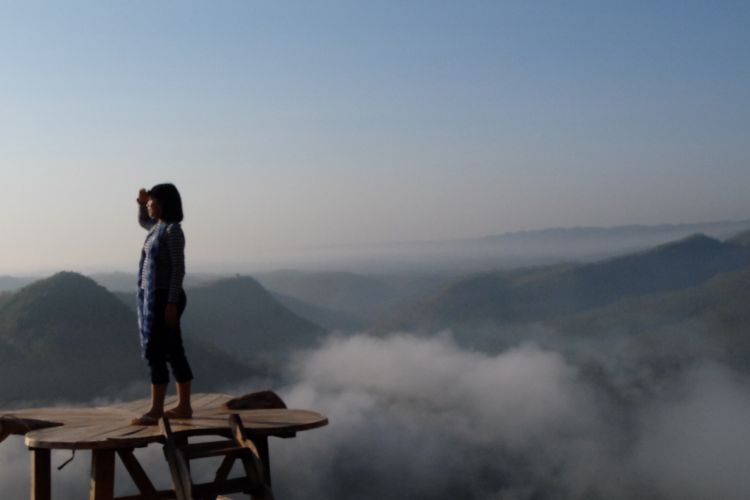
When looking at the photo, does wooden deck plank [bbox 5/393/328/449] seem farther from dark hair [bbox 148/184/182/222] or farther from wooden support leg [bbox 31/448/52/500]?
dark hair [bbox 148/184/182/222]

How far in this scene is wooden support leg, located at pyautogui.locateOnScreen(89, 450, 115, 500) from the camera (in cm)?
1162

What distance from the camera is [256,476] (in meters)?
11.0

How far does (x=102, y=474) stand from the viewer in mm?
11711

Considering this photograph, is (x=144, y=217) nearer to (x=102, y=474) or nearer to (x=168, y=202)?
(x=168, y=202)

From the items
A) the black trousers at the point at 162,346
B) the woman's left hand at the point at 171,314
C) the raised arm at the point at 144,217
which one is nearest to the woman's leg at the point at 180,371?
the black trousers at the point at 162,346

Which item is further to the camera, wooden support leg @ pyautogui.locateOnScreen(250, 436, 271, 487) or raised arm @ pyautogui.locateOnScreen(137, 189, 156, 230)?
raised arm @ pyautogui.locateOnScreen(137, 189, 156, 230)

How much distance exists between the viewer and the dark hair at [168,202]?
39.0 feet

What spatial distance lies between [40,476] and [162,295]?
298 cm

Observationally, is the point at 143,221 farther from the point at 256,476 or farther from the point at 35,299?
the point at 35,299

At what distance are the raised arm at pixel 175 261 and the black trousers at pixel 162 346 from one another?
0.23 meters

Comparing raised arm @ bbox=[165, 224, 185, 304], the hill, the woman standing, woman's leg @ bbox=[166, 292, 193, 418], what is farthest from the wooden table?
the hill

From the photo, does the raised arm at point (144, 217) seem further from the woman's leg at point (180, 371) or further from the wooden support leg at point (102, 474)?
the wooden support leg at point (102, 474)

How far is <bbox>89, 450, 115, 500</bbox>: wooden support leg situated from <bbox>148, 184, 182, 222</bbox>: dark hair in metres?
2.86

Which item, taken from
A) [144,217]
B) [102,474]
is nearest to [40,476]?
[102,474]
